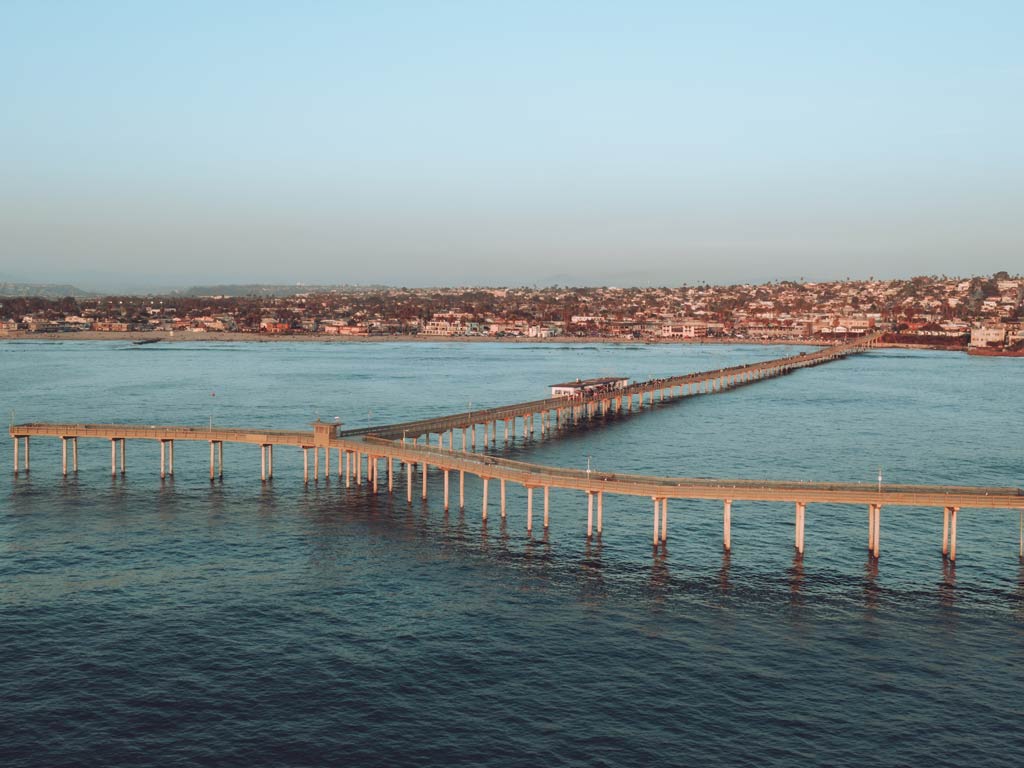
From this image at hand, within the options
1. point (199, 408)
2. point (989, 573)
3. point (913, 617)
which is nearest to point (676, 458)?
point (989, 573)

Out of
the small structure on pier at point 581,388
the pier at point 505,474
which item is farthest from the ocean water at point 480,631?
the small structure on pier at point 581,388

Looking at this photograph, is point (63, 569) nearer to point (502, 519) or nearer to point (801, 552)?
point (502, 519)

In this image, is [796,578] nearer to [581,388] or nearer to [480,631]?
[480,631]

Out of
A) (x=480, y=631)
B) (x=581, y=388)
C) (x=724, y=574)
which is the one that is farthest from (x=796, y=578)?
(x=581, y=388)

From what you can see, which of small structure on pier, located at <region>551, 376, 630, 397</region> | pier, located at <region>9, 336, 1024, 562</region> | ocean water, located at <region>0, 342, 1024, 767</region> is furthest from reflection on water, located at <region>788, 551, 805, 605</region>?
small structure on pier, located at <region>551, 376, 630, 397</region>

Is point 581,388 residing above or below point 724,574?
above

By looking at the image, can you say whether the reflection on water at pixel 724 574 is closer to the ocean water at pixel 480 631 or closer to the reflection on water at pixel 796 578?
the ocean water at pixel 480 631
